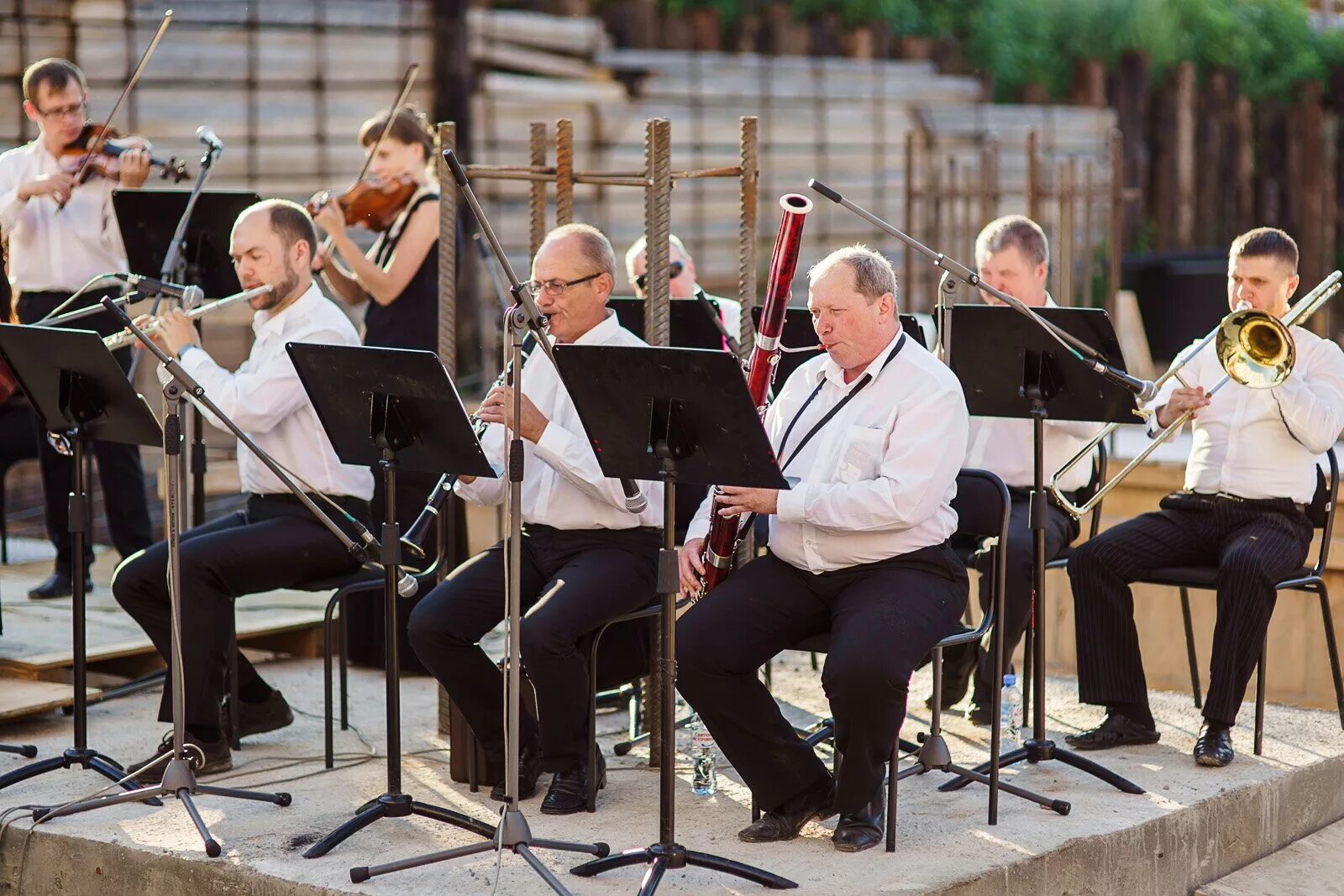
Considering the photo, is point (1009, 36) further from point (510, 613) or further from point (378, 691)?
point (510, 613)

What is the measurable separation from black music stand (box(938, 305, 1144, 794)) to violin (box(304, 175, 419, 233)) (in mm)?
2121

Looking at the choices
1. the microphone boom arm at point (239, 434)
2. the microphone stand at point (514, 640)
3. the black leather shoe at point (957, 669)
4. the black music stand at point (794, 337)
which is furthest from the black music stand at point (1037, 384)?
the microphone boom arm at point (239, 434)

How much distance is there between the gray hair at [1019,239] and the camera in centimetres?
488

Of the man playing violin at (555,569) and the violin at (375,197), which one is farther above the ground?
the violin at (375,197)

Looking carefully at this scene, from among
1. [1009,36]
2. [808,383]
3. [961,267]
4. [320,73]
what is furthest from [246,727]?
[1009,36]

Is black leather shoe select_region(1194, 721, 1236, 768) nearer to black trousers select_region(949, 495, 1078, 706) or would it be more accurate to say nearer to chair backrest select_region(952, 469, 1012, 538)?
black trousers select_region(949, 495, 1078, 706)

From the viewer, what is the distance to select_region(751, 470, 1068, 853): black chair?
3996 millimetres

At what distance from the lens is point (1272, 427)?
188 inches

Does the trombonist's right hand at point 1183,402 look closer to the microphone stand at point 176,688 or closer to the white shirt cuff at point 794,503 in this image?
the white shirt cuff at point 794,503

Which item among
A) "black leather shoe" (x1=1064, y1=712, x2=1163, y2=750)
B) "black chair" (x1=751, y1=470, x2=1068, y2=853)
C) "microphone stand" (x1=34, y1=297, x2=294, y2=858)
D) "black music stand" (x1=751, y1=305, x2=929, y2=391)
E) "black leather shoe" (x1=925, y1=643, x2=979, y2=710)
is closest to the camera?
"microphone stand" (x1=34, y1=297, x2=294, y2=858)

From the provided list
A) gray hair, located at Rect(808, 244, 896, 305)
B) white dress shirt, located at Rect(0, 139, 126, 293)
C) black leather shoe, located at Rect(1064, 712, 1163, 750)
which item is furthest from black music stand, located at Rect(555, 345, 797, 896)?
white dress shirt, located at Rect(0, 139, 126, 293)

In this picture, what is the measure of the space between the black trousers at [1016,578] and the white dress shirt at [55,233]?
3.09 m

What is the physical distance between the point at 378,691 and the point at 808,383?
206 cm

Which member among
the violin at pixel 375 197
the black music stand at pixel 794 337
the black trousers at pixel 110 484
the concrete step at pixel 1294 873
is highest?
the violin at pixel 375 197
